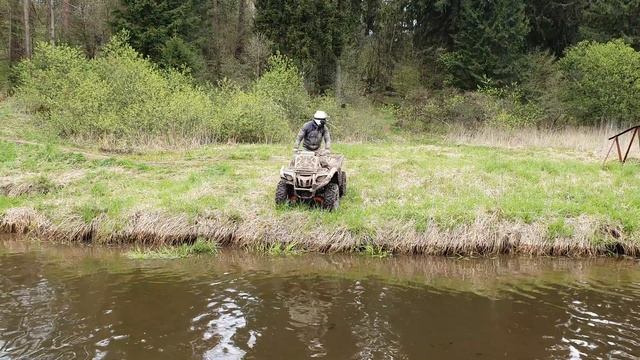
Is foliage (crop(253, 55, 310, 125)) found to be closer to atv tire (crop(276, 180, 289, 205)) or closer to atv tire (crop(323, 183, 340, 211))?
atv tire (crop(276, 180, 289, 205))

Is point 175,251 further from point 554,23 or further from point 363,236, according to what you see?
point 554,23

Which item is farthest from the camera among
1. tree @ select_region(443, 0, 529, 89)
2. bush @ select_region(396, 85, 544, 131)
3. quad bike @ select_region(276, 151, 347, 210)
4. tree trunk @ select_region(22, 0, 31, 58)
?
tree trunk @ select_region(22, 0, 31, 58)

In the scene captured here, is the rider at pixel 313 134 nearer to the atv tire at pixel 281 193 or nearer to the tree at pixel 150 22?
the atv tire at pixel 281 193

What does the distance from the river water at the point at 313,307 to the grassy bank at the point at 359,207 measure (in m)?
0.56

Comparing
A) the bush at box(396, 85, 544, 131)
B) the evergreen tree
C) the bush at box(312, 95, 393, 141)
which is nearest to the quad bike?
the bush at box(312, 95, 393, 141)

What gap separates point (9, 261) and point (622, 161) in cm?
1523

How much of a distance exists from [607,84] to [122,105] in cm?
2366

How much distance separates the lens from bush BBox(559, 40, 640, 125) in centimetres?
2708

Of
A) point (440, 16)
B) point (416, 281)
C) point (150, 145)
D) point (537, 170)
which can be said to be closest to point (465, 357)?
point (416, 281)

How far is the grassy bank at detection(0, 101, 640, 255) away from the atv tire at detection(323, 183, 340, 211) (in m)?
0.26

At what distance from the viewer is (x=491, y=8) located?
3506 cm

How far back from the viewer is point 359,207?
11.5 metres

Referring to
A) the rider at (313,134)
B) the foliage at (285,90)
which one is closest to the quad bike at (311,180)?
the rider at (313,134)

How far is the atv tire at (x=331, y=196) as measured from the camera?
1107cm
